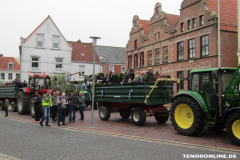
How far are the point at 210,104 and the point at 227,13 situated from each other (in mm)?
16822

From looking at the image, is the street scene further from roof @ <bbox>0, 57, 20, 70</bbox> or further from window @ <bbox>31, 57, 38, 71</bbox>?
roof @ <bbox>0, 57, 20, 70</bbox>

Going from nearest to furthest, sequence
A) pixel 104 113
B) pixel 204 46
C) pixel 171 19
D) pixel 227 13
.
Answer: pixel 104 113, pixel 204 46, pixel 227 13, pixel 171 19

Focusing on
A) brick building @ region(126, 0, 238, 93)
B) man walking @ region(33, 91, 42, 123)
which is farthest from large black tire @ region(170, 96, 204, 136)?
brick building @ region(126, 0, 238, 93)

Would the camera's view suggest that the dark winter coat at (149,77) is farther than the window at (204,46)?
No

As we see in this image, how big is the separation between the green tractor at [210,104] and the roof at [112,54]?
3844 cm

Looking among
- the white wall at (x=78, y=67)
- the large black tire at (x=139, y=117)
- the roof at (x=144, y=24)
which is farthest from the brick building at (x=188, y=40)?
the large black tire at (x=139, y=117)

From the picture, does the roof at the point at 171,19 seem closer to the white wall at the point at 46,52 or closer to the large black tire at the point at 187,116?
the white wall at the point at 46,52

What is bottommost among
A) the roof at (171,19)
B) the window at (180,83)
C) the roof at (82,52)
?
the window at (180,83)

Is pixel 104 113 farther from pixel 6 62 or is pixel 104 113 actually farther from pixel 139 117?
pixel 6 62

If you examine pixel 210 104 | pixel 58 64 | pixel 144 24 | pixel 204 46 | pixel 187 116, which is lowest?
pixel 187 116

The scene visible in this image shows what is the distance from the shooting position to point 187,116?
928 centimetres

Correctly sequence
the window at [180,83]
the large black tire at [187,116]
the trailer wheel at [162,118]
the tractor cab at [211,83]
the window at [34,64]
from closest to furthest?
the tractor cab at [211,83] → the large black tire at [187,116] → the trailer wheel at [162,118] → the window at [180,83] → the window at [34,64]

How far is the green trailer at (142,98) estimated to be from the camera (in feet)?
36.7

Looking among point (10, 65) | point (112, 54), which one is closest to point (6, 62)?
point (10, 65)
